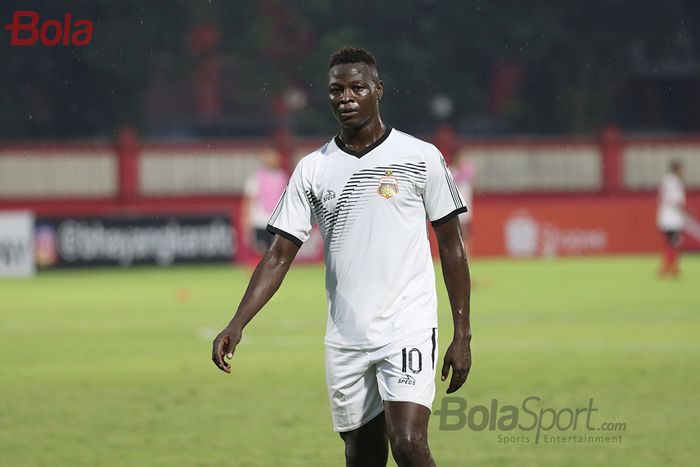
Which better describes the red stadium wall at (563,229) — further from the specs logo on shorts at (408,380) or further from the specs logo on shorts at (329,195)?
the specs logo on shorts at (408,380)

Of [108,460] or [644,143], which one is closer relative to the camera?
[108,460]

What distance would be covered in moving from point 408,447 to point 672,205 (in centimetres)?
2067

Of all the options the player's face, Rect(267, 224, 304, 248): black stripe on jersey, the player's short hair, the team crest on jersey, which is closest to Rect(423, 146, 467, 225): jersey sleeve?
the team crest on jersey

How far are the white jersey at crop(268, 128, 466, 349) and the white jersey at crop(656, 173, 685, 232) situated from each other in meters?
19.7

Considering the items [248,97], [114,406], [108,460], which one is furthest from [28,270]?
[248,97]

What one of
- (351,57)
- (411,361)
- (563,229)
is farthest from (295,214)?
(563,229)

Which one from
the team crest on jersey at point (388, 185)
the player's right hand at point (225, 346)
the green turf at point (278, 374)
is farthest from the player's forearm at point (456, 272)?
the green turf at point (278, 374)

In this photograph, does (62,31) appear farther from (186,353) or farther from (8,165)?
(186,353)

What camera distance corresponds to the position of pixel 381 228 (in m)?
6.62

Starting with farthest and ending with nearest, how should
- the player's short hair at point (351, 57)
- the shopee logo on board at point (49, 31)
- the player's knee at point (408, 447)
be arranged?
the shopee logo on board at point (49, 31)
the player's short hair at point (351, 57)
the player's knee at point (408, 447)

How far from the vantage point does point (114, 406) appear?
11.7m

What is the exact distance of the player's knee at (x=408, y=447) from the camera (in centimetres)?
636

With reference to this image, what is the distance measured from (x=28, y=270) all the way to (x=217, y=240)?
3890 mm

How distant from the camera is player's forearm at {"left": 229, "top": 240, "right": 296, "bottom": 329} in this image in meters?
6.72
